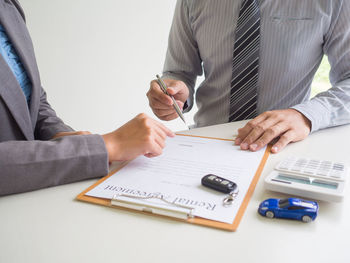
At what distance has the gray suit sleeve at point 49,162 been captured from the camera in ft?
1.93

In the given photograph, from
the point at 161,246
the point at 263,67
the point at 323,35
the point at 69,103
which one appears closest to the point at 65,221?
the point at 161,246

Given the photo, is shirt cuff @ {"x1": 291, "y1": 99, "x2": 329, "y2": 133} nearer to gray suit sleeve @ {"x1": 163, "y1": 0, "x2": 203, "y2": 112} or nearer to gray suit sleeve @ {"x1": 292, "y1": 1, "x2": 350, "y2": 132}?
gray suit sleeve @ {"x1": 292, "y1": 1, "x2": 350, "y2": 132}

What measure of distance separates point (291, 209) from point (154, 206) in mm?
215

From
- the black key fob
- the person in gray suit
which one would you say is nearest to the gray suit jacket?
the person in gray suit

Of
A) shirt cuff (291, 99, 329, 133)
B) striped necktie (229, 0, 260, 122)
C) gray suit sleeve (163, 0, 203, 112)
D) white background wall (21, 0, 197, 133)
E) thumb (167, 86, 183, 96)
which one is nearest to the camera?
shirt cuff (291, 99, 329, 133)

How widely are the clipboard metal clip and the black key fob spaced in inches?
3.3

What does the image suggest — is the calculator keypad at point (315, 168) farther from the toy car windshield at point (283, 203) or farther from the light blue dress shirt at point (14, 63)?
the light blue dress shirt at point (14, 63)

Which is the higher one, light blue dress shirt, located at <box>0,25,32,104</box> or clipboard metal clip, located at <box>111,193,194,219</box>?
light blue dress shirt, located at <box>0,25,32,104</box>

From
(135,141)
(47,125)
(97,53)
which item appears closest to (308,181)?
(135,141)

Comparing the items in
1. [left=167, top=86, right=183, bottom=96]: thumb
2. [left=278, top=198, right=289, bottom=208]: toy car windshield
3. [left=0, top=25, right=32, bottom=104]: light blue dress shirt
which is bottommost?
[left=278, top=198, right=289, bottom=208]: toy car windshield

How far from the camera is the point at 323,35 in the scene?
107 cm

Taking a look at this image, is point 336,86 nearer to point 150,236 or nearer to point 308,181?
point 308,181

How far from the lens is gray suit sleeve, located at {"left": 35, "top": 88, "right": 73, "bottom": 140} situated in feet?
3.10

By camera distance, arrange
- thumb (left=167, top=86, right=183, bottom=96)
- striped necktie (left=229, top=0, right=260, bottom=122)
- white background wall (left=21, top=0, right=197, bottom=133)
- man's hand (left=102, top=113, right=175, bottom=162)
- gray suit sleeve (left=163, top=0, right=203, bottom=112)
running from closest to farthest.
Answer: man's hand (left=102, top=113, right=175, bottom=162), thumb (left=167, top=86, right=183, bottom=96), striped necktie (left=229, top=0, right=260, bottom=122), gray suit sleeve (left=163, top=0, right=203, bottom=112), white background wall (left=21, top=0, right=197, bottom=133)
